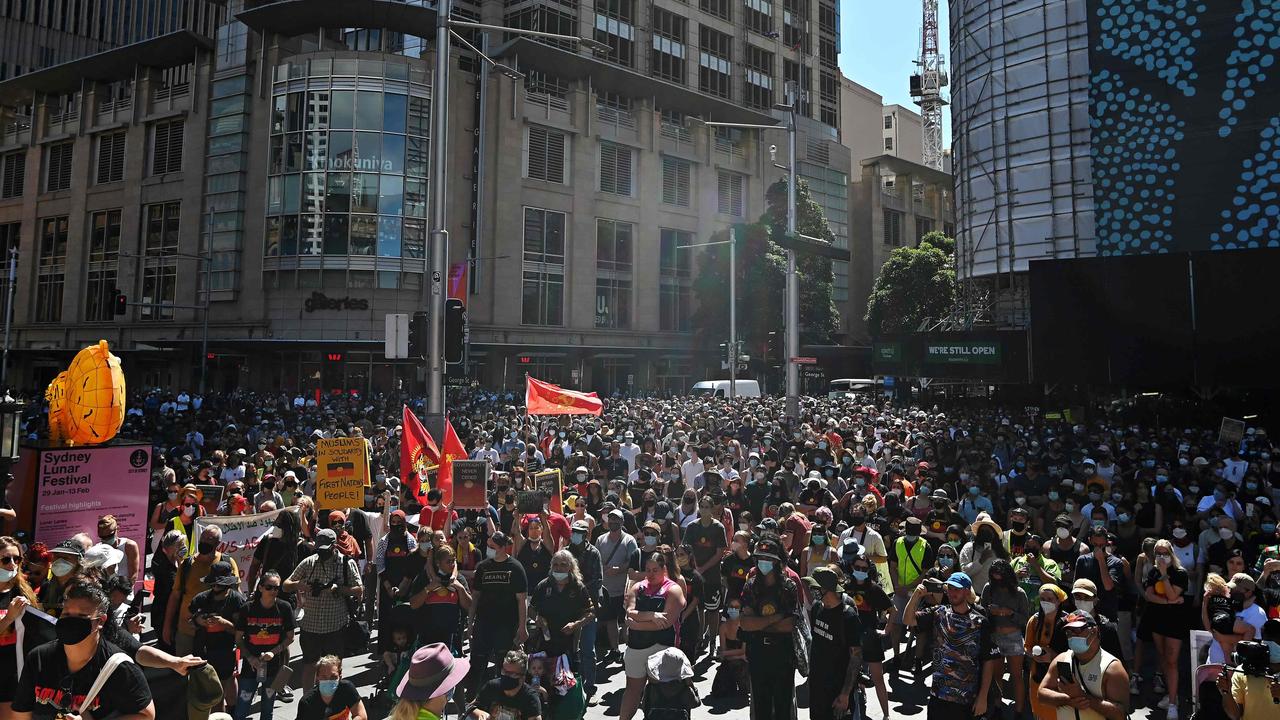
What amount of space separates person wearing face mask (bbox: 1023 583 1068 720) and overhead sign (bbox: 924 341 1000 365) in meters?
21.5

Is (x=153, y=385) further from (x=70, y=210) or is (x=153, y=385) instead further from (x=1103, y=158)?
(x=1103, y=158)

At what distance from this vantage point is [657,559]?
314 inches

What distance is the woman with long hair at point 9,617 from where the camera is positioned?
19.4 feet

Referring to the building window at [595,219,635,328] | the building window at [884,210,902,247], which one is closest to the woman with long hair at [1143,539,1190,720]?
the building window at [595,219,635,328]

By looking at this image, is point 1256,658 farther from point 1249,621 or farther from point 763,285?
point 763,285

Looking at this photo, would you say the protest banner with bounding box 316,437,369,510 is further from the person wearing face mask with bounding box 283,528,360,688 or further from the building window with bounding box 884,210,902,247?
the building window with bounding box 884,210,902,247

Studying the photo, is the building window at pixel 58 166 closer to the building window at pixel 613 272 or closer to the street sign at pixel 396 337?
the building window at pixel 613 272

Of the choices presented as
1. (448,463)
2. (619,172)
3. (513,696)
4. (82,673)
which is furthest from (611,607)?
(619,172)

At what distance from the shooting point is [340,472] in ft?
40.4

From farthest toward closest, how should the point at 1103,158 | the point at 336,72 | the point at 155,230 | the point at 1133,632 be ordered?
the point at 155,230
the point at 336,72
the point at 1103,158
the point at 1133,632

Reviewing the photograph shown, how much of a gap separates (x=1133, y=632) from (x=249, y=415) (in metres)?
23.6

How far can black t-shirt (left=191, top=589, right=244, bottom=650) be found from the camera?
22.8 feet

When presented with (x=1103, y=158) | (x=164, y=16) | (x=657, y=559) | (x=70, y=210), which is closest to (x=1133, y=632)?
(x=657, y=559)

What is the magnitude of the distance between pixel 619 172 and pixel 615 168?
403 millimetres
